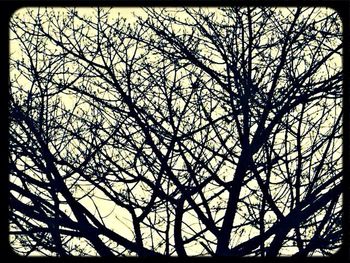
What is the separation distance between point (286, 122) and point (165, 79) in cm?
56

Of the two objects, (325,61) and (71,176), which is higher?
(325,61)

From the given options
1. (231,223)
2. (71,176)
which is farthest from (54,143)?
(231,223)

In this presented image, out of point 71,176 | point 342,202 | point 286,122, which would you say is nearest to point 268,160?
point 286,122

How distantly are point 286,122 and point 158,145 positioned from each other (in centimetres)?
56

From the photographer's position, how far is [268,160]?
235cm

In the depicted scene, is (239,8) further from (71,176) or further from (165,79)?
(71,176)
